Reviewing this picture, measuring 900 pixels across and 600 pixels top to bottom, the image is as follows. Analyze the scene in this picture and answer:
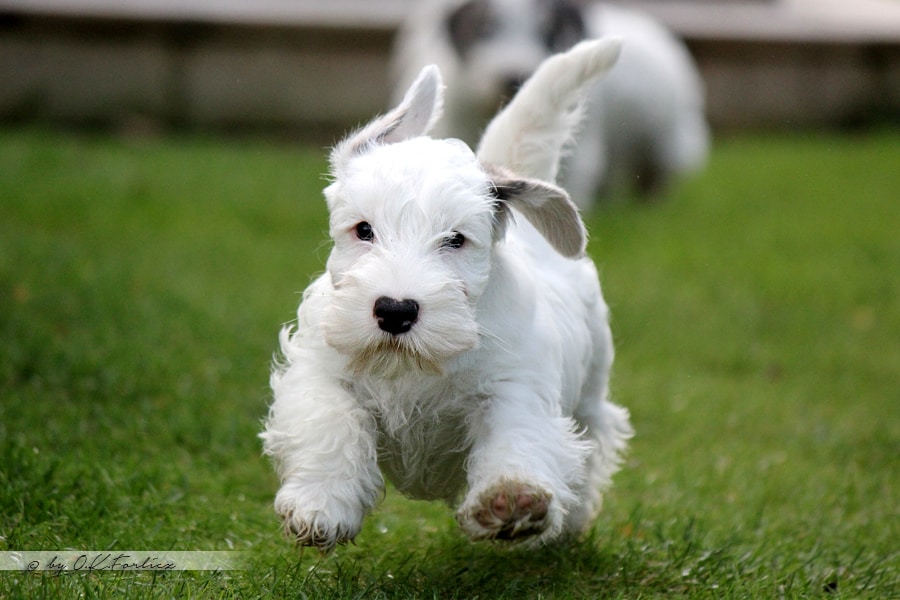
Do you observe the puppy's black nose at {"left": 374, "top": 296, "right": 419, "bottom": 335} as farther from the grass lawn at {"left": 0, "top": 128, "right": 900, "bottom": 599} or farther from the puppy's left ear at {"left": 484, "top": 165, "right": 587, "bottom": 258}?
the grass lawn at {"left": 0, "top": 128, "right": 900, "bottom": 599}

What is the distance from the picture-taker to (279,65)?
13.8 m

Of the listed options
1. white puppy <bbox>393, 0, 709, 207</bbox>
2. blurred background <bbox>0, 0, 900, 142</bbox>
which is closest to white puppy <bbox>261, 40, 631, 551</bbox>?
white puppy <bbox>393, 0, 709, 207</bbox>

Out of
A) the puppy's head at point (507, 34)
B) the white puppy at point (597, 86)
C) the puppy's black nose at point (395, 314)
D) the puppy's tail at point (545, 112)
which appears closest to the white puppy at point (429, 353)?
the puppy's black nose at point (395, 314)

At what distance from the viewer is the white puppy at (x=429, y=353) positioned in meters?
3.36

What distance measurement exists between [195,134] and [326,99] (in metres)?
1.52

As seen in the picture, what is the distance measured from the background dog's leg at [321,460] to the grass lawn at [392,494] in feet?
0.89

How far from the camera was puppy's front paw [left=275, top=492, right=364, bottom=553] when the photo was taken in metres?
3.39

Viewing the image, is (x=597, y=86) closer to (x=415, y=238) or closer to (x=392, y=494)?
(x=392, y=494)

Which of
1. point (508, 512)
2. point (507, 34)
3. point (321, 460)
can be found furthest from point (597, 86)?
point (508, 512)

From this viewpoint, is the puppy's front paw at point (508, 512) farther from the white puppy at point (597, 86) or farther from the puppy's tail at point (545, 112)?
the white puppy at point (597, 86)

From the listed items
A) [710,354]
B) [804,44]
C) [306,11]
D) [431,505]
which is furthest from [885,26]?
[431,505]

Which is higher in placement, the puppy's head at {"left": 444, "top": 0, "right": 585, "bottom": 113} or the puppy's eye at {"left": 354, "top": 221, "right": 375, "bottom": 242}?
the puppy's eye at {"left": 354, "top": 221, "right": 375, "bottom": 242}

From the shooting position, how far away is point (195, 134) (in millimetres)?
13695

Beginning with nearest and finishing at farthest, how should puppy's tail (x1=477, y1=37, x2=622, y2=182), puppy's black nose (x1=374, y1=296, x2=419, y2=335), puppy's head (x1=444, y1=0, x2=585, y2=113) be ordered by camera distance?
puppy's black nose (x1=374, y1=296, x2=419, y2=335), puppy's tail (x1=477, y1=37, x2=622, y2=182), puppy's head (x1=444, y1=0, x2=585, y2=113)
